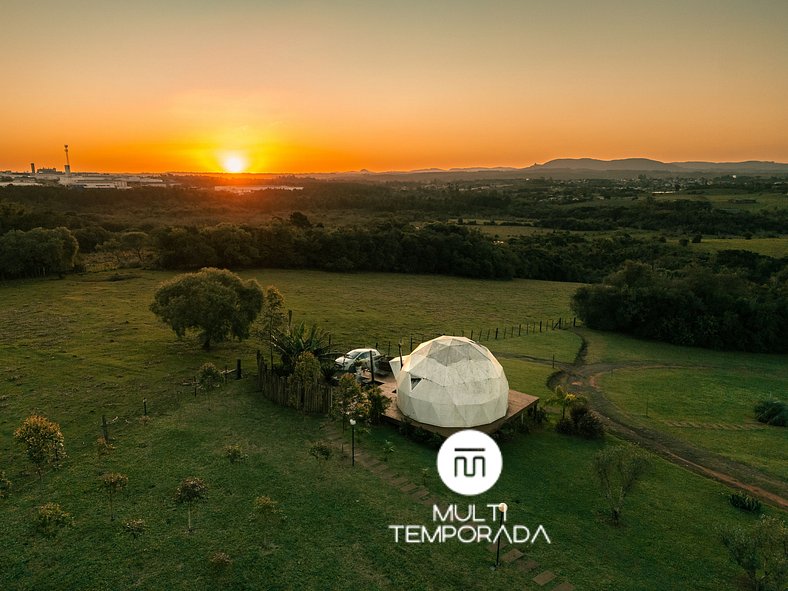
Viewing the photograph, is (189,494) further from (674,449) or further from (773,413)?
(773,413)

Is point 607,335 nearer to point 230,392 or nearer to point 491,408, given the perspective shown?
point 491,408

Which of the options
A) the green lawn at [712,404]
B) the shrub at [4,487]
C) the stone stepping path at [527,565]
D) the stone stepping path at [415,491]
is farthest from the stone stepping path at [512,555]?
the shrub at [4,487]

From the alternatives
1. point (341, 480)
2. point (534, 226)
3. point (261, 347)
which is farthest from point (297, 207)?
A: point (341, 480)

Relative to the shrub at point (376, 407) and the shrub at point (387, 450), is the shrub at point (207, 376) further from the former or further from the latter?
the shrub at point (387, 450)

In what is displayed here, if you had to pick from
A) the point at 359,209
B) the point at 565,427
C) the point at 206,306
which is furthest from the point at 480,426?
the point at 359,209

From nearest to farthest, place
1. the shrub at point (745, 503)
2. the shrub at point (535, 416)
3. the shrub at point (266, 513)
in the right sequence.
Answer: the shrub at point (266, 513)
the shrub at point (745, 503)
the shrub at point (535, 416)
